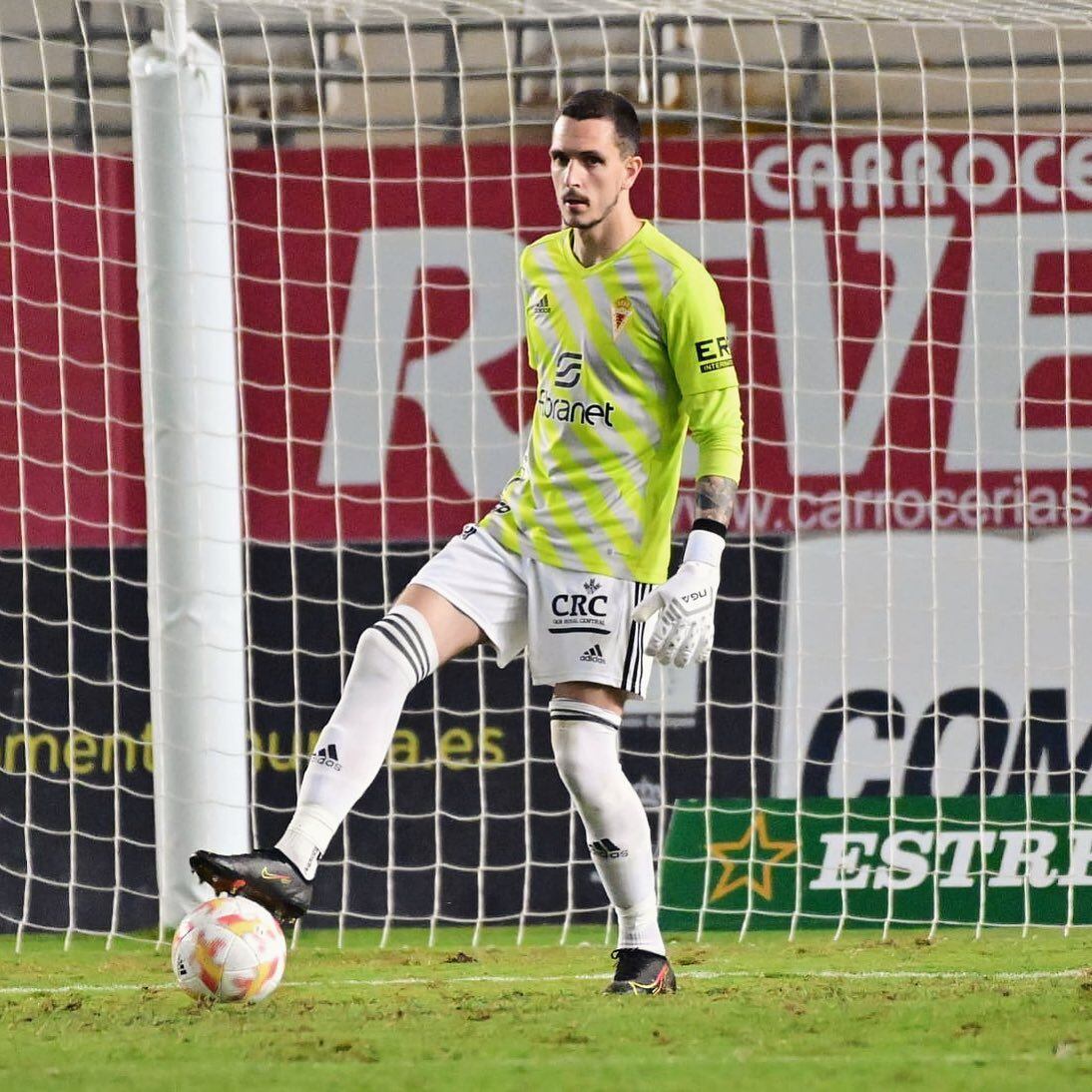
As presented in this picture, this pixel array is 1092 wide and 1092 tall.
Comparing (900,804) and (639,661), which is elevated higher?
(639,661)

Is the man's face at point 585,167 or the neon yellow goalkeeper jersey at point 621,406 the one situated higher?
the man's face at point 585,167

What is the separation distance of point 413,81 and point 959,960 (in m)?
3.00

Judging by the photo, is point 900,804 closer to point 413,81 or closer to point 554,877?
point 554,877

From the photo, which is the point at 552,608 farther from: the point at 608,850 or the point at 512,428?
the point at 512,428

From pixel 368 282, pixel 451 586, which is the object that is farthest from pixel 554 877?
pixel 451 586

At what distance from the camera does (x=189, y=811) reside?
499 centimetres

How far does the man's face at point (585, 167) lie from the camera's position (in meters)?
3.48

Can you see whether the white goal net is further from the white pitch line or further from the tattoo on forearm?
the tattoo on forearm

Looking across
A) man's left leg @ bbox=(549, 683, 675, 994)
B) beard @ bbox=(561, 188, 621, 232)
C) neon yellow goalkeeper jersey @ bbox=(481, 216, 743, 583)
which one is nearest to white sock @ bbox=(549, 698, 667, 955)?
man's left leg @ bbox=(549, 683, 675, 994)

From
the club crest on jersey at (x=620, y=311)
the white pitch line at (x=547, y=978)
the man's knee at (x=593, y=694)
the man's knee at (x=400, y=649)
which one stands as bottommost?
the white pitch line at (x=547, y=978)

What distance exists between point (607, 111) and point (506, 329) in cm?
231

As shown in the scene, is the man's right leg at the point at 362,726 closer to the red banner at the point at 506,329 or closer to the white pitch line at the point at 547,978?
the white pitch line at the point at 547,978

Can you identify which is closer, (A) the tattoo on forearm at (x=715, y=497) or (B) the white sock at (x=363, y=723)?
(B) the white sock at (x=363, y=723)

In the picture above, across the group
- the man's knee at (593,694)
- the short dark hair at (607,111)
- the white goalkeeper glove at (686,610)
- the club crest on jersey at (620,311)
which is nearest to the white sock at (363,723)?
the man's knee at (593,694)
